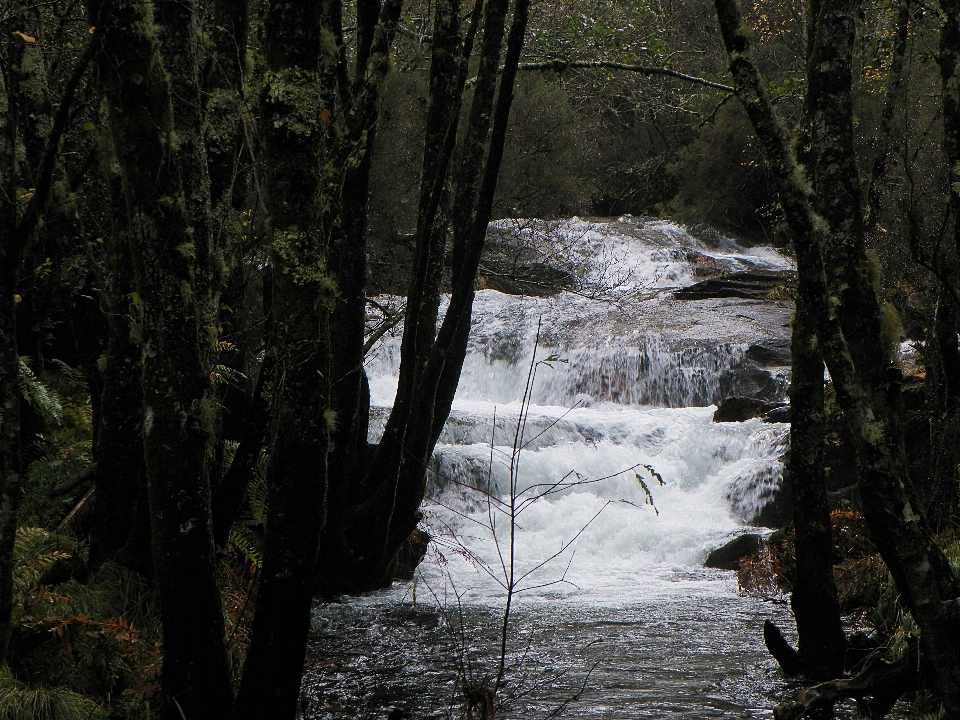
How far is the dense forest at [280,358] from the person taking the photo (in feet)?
11.9

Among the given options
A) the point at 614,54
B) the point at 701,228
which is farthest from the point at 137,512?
the point at 701,228

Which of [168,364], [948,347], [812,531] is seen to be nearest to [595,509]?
[948,347]

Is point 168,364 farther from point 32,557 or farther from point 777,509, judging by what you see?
point 777,509

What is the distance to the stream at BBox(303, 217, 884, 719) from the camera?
611cm

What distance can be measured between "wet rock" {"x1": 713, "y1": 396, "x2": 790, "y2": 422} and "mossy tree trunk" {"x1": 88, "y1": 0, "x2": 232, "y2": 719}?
1157 cm

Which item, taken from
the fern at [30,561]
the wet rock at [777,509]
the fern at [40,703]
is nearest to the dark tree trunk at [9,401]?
the fern at [40,703]

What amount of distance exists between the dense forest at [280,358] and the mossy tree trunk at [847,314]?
1 cm

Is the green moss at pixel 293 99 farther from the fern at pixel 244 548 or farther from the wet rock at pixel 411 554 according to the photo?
the wet rock at pixel 411 554

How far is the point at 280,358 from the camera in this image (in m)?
3.72

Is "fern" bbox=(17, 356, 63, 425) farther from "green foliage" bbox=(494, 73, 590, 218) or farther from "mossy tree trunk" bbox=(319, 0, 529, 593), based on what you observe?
"green foliage" bbox=(494, 73, 590, 218)

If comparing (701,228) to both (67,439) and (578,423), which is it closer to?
(578,423)

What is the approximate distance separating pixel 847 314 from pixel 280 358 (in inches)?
117

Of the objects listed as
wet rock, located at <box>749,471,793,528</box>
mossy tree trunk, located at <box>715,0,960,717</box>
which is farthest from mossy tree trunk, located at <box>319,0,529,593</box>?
wet rock, located at <box>749,471,793,528</box>

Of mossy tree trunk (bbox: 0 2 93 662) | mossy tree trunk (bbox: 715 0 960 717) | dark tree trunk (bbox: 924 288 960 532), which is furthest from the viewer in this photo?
dark tree trunk (bbox: 924 288 960 532)
